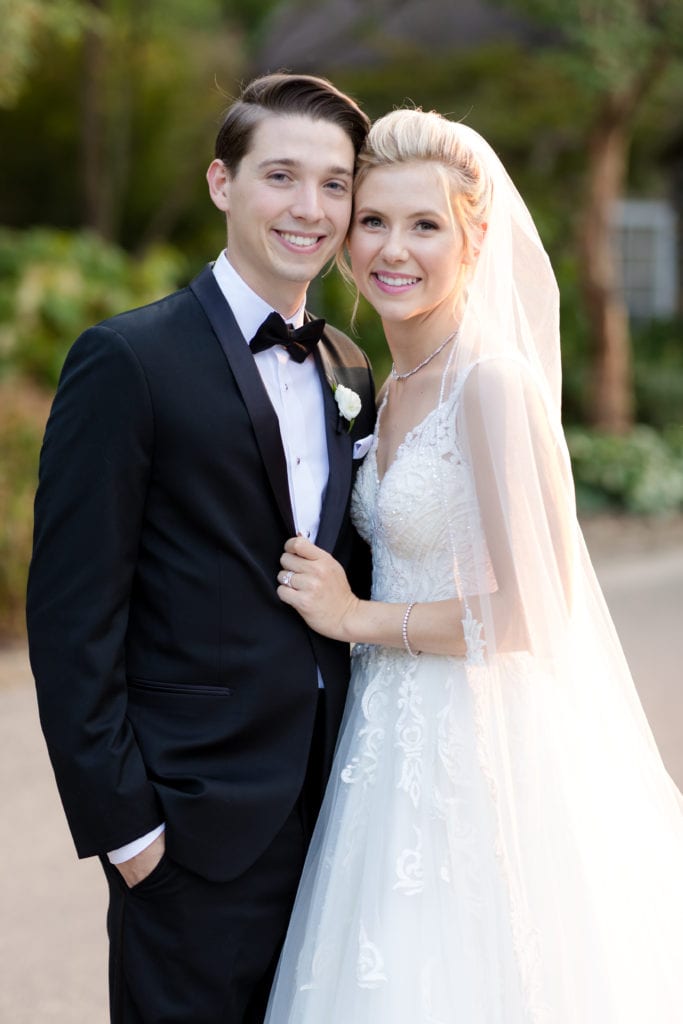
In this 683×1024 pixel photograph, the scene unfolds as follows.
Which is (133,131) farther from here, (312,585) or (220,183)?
(312,585)

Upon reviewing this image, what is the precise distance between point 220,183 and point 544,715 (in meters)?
1.30

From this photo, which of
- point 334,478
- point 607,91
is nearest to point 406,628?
point 334,478

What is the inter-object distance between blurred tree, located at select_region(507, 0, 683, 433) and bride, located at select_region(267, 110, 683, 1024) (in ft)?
25.2

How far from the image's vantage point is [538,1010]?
7.24 feet

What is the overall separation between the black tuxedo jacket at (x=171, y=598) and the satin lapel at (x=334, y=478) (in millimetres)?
112

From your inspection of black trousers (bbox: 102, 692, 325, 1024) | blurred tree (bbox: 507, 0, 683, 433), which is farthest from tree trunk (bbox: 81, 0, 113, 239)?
black trousers (bbox: 102, 692, 325, 1024)

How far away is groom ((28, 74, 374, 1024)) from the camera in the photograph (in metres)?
2.16

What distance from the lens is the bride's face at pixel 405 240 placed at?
96.1 inches

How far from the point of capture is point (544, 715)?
2.41 m

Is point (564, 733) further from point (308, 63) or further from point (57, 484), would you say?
point (308, 63)

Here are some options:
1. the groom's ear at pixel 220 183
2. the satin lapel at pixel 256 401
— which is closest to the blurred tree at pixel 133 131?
the groom's ear at pixel 220 183

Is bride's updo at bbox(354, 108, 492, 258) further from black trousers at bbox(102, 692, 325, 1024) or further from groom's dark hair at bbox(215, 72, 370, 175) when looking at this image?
black trousers at bbox(102, 692, 325, 1024)

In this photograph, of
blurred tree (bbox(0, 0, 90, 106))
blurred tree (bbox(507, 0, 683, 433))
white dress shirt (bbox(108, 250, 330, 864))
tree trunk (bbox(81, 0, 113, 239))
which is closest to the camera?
white dress shirt (bbox(108, 250, 330, 864))

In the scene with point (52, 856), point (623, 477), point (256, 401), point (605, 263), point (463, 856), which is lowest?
point (463, 856)
